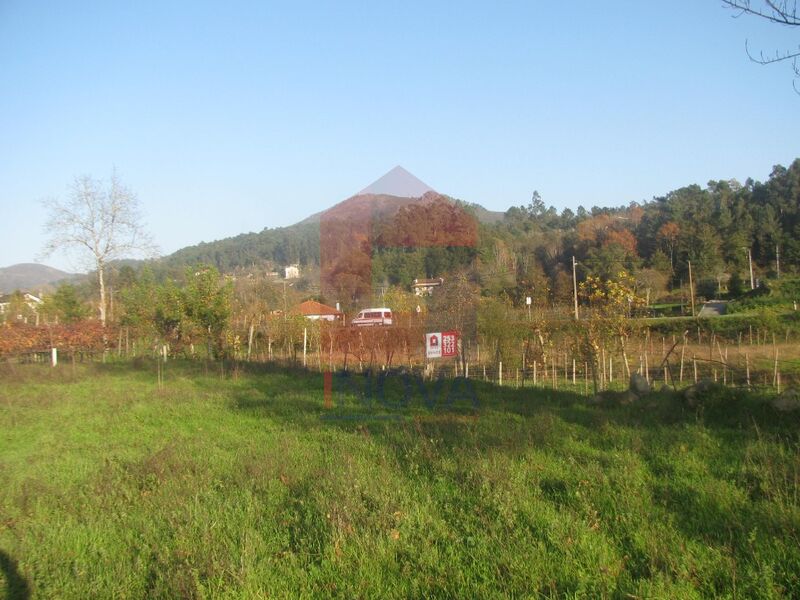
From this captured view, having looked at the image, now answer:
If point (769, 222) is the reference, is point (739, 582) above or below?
below

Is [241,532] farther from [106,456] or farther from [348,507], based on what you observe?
[106,456]

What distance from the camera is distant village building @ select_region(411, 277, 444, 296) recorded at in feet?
48.2

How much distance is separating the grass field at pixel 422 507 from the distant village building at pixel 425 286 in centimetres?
687

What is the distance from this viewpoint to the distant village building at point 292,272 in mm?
28392

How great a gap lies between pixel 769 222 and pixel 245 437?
19279mm

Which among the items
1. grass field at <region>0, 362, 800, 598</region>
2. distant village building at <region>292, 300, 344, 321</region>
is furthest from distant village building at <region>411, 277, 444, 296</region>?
grass field at <region>0, 362, 800, 598</region>

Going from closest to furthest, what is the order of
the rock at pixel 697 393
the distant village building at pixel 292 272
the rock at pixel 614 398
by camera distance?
the rock at pixel 697 393 < the rock at pixel 614 398 < the distant village building at pixel 292 272

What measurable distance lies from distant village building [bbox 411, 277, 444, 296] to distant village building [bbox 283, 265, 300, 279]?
43.9 ft

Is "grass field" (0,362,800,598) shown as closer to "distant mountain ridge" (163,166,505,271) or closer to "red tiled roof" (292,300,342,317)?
"distant mountain ridge" (163,166,505,271)

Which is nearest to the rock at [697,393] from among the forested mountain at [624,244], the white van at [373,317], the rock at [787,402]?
the rock at [787,402]

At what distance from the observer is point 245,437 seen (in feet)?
24.9

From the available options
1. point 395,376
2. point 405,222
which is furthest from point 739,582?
point 395,376

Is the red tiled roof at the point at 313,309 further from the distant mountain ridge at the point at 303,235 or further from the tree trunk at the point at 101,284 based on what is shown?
the tree trunk at the point at 101,284

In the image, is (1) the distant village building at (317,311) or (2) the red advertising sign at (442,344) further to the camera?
(1) the distant village building at (317,311)
